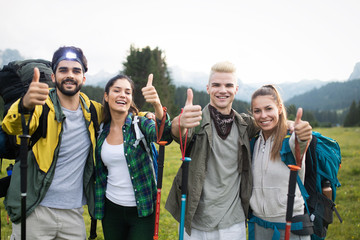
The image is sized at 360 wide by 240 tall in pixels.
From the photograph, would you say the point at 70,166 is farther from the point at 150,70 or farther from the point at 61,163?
the point at 150,70

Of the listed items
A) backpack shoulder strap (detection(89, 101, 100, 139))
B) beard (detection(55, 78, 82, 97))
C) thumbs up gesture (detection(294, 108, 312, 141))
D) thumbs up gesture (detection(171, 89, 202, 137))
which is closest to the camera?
thumbs up gesture (detection(294, 108, 312, 141))

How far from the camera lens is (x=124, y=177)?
3.84 metres

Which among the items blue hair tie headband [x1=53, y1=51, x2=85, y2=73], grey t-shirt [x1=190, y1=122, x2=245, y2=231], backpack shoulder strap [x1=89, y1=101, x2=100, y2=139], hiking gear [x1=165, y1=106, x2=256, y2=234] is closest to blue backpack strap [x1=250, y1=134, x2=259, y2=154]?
hiking gear [x1=165, y1=106, x2=256, y2=234]

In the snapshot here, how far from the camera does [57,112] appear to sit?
3574mm

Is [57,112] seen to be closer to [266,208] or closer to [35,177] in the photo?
[35,177]

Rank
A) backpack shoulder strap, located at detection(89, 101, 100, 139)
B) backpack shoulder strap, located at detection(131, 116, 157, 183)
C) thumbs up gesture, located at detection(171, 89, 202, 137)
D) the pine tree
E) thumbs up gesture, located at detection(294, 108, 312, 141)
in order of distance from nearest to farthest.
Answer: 1. thumbs up gesture, located at detection(294, 108, 312, 141)
2. thumbs up gesture, located at detection(171, 89, 202, 137)
3. backpack shoulder strap, located at detection(131, 116, 157, 183)
4. backpack shoulder strap, located at detection(89, 101, 100, 139)
5. the pine tree

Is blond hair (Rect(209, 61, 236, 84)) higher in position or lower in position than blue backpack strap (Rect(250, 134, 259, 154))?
higher

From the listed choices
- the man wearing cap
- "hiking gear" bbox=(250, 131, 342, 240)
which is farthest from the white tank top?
"hiking gear" bbox=(250, 131, 342, 240)

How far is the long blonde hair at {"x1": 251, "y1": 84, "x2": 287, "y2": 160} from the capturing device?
141 inches

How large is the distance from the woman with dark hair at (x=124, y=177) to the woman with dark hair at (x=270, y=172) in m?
1.61

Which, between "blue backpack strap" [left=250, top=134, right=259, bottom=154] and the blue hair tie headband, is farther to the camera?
"blue backpack strap" [left=250, top=134, right=259, bottom=154]

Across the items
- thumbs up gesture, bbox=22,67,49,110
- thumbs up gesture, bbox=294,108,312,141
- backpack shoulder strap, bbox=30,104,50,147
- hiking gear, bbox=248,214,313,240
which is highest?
thumbs up gesture, bbox=22,67,49,110

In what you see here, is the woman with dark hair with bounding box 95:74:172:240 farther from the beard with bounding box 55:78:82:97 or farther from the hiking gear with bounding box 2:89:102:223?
the hiking gear with bounding box 2:89:102:223

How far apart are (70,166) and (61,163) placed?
14 cm
